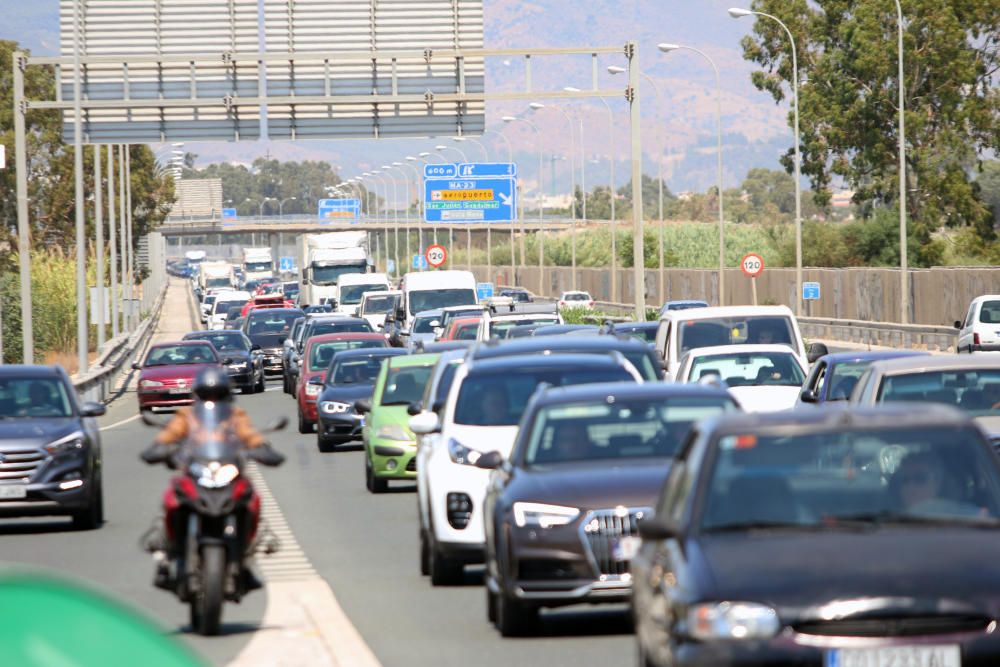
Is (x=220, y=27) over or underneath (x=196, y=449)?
over

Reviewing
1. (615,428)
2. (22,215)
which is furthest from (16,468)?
(22,215)

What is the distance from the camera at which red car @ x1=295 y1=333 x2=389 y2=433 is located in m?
32.4

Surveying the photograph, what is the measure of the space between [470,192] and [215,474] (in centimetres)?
6743

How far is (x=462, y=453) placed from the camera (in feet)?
45.7

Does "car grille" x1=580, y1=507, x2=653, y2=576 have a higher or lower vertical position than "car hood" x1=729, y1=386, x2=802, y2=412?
higher

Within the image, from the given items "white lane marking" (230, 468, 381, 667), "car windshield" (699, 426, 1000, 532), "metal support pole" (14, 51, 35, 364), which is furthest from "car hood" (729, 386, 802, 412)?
"metal support pole" (14, 51, 35, 364)

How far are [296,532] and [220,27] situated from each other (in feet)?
92.4

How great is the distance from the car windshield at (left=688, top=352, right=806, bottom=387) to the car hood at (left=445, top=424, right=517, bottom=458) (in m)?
8.95

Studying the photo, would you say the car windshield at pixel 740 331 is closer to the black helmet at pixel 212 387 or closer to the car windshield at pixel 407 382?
the car windshield at pixel 407 382

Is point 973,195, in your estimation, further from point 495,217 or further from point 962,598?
point 962,598

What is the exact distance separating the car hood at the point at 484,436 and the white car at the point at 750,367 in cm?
864

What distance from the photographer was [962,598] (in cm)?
722

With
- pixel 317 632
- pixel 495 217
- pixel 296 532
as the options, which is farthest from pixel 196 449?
pixel 495 217

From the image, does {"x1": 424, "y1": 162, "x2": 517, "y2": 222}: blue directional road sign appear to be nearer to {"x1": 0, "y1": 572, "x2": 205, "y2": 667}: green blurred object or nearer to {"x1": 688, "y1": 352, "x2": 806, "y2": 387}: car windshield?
{"x1": 688, "y1": 352, "x2": 806, "y2": 387}: car windshield
